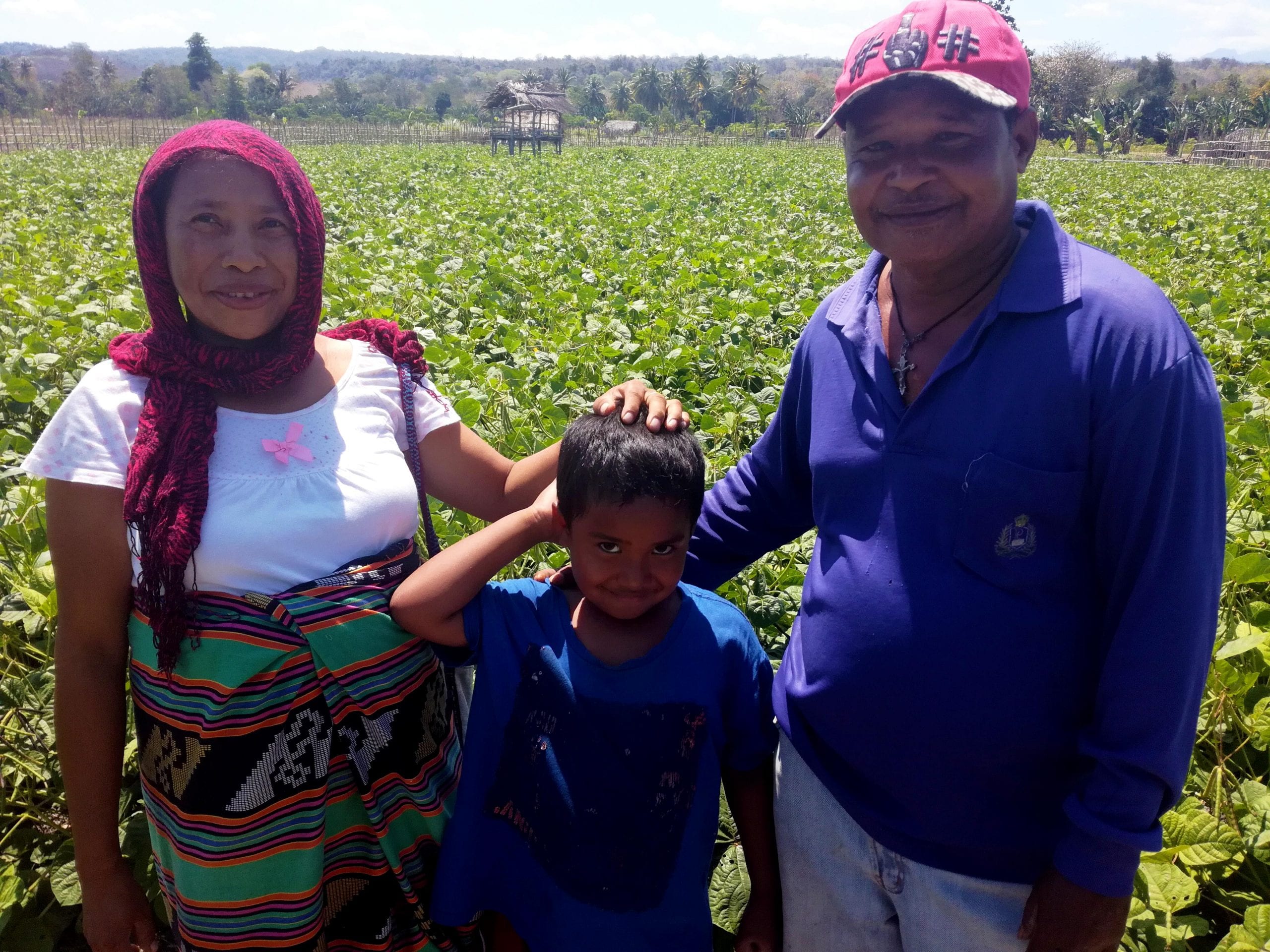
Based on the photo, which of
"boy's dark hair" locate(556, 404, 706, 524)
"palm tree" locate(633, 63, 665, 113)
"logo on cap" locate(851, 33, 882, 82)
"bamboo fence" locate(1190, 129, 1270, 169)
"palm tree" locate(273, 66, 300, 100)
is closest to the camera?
"logo on cap" locate(851, 33, 882, 82)

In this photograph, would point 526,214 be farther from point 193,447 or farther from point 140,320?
point 193,447

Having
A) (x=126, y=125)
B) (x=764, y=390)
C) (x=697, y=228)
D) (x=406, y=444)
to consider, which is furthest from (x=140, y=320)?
(x=126, y=125)

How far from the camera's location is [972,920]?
4.20 ft

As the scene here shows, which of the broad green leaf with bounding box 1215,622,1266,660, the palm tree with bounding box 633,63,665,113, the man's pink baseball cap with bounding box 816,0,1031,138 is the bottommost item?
the broad green leaf with bounding box 1215,622,1266,660

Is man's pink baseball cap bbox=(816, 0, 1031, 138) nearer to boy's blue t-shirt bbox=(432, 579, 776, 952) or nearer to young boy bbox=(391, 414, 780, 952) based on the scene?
young boy bbox=(391, 414, 780, 952)

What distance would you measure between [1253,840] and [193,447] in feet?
7.04

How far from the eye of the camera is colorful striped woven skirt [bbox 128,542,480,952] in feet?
4.56

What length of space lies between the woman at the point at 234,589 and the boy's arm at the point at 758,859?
54cm

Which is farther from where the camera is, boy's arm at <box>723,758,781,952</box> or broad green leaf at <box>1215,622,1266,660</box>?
broad green leaf at <box>1215,622,1266,660</box>

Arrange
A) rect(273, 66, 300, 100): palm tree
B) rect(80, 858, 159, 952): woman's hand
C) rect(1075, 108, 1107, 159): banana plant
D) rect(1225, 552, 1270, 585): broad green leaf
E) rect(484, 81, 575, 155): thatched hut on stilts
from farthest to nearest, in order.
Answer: rect(273, 66, 300, 100): palm tree < rect(1075, 108, 1107, 159): banana plant < rect(484, 81, 575, 155): thatched hut on stilts < rect(1225, 552, 1270, 585): broad green leaf < rect(80, 858, 159, 952): woman's hand

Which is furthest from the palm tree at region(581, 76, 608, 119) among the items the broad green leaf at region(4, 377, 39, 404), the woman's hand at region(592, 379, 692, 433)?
the woman's hand at region(592, 379, 692, 433)

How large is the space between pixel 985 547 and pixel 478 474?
0.98m

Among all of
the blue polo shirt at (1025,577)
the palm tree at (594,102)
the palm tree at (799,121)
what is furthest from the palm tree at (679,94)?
the blue polo shirt at (1025,577)

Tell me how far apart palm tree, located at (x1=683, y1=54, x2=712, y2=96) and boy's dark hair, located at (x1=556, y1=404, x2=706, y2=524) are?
82224 millimetres
